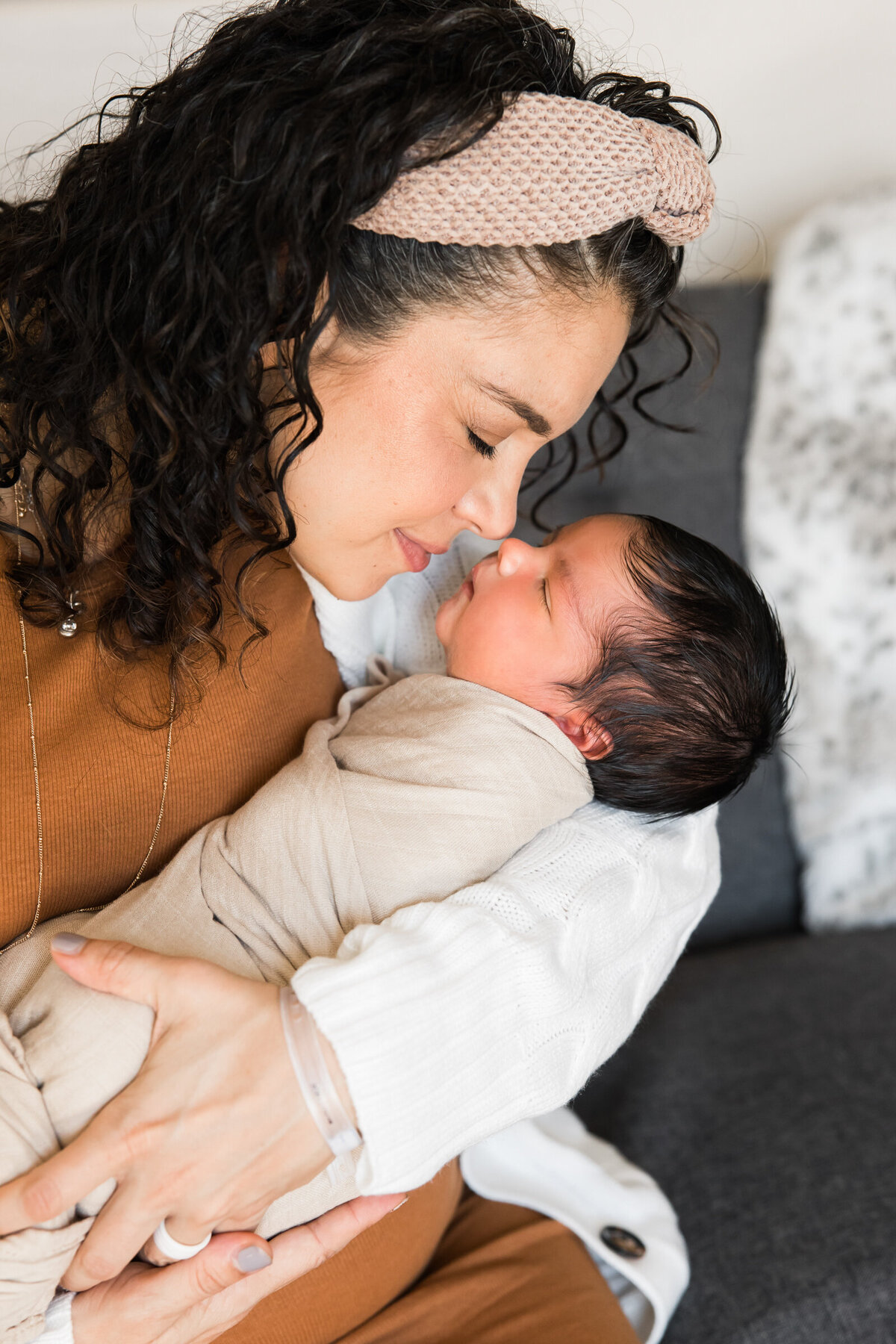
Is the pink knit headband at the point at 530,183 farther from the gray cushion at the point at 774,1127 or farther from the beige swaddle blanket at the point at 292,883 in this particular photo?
the gray cushion at the point at 774,1127

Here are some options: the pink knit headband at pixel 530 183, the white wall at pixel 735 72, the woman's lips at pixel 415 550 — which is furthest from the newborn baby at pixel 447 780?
the white wall at pixel 735 72

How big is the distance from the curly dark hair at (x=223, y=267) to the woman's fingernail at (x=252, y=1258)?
1.93 ft

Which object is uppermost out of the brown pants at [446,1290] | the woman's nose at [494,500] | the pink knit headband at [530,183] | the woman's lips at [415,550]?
the pink knit headband at [530,183]

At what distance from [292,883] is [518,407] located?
546 millimetres

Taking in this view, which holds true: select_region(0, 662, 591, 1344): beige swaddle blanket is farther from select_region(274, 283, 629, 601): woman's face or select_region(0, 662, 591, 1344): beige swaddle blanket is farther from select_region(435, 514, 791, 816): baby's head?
select_region(274, 283, 629, 601): woman's face

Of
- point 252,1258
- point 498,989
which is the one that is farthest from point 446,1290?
point 498,989

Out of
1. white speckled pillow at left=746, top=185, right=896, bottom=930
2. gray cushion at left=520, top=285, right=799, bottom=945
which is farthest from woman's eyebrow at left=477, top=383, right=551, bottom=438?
white speckled pillow at left=746, top=185, right=896, bottom=930

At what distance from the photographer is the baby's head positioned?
1.22 metres

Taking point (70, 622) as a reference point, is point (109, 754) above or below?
below

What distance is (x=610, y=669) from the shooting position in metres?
1.22

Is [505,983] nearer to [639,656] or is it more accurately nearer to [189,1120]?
[189,1120]

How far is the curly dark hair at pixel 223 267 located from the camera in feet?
2.95

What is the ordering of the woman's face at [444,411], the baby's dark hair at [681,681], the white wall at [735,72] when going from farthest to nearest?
1. the white wall at [735,72]
2. the baby's dark hair at [681,681]
3. the woman's face at [444,411]

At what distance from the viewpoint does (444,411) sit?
1.02 m
